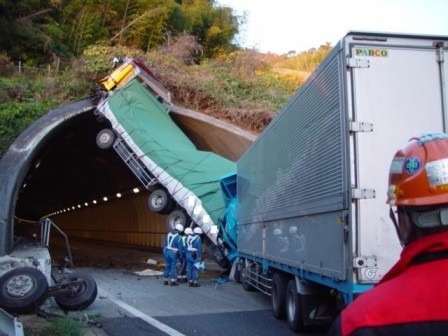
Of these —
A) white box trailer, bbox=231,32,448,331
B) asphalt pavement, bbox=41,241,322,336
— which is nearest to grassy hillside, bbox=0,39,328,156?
asphalt pavement, bbox=41,241,322,336

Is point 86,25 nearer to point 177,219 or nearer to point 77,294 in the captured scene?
point 177,219

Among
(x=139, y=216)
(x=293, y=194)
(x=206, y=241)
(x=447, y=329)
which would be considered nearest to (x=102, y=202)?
(x=139, y=216)

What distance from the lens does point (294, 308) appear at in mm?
8344

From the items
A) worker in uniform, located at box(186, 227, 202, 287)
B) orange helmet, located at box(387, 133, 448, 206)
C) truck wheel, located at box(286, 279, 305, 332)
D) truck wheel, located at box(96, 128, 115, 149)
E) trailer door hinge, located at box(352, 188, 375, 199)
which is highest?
truck wheel, located at box(96, 128, 115, 149)

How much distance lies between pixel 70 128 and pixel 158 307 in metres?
11.9

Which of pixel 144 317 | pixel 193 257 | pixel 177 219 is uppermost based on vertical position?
pixel 177 219

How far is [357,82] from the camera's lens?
6.09 m

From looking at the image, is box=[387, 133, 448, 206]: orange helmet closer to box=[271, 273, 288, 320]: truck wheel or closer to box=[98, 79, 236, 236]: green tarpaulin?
box=[271, 273, 288, 320]: truck wheel

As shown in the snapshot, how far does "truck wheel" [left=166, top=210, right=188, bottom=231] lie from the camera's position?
1678 cm

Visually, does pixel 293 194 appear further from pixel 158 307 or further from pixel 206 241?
pixel 206 241

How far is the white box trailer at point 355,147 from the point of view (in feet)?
19.1

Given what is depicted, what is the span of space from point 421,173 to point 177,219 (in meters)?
15.4

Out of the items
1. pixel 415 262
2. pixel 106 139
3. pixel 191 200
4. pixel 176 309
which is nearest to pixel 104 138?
pixel 106 139

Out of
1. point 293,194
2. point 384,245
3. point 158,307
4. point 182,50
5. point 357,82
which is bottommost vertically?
point 158,307
